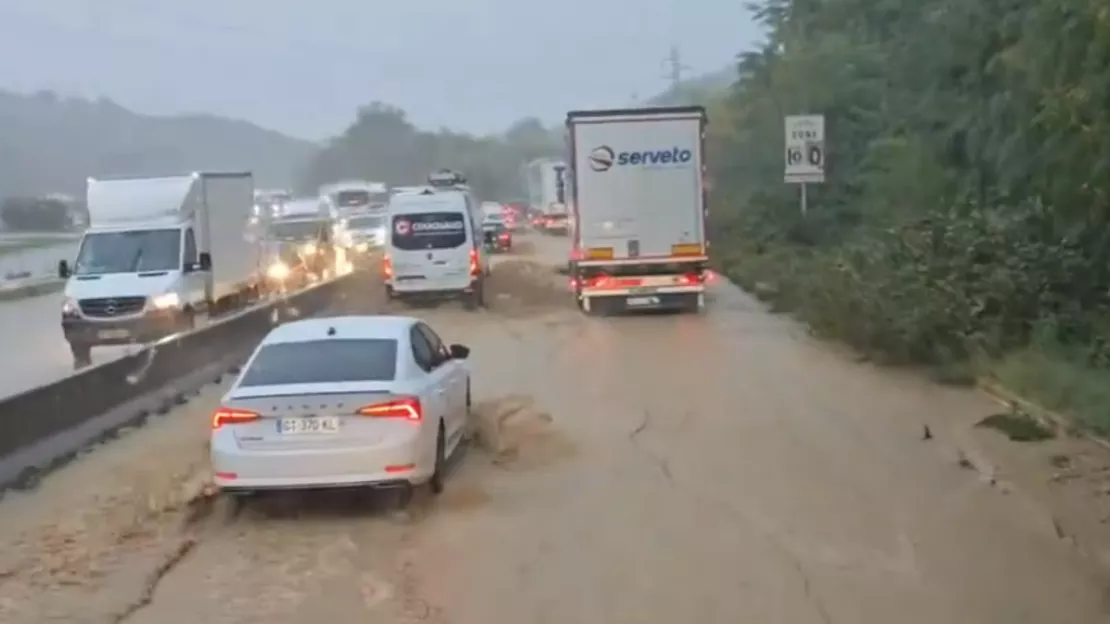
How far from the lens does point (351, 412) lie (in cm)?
1131

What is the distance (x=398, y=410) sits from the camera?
1150 cm

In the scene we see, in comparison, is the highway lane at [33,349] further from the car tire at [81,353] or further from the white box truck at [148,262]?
the white box truck at [148,262]

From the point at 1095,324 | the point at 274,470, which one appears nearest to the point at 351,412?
the point at 274,470

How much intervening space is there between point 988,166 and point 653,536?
60.4 ft

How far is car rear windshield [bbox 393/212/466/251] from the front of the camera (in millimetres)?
34625

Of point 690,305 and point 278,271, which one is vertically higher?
point 278,271

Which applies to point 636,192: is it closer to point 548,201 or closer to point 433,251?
point 433,251

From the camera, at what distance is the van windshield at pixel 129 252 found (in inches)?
1040

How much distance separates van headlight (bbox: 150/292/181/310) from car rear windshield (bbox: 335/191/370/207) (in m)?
48.5

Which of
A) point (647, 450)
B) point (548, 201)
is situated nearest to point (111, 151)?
point (548, 201)

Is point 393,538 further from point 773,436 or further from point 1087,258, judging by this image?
point 1087,258

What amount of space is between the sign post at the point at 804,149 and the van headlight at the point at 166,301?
44.6 feet

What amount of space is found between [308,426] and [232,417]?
0.57 m

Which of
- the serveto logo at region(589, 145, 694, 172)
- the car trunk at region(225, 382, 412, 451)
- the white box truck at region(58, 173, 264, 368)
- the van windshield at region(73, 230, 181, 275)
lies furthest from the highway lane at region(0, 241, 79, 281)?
the car trunk at region(225, 382, 412, 451)
